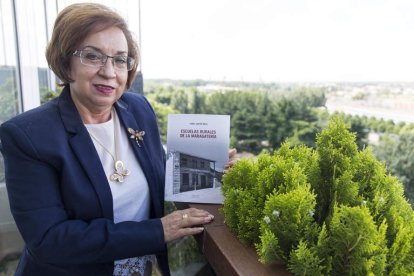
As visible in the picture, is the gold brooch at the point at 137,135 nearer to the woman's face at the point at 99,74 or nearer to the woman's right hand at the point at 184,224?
the woman's face at the point at 99,74

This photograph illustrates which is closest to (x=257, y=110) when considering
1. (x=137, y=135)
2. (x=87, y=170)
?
(x=137, y=135)

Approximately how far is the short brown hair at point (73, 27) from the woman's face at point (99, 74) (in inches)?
0.7

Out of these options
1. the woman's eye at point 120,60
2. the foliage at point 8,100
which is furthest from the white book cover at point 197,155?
the foliage at point 8,100

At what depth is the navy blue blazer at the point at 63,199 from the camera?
0.86 metres

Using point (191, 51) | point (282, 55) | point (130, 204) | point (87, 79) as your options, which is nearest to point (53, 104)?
point (87, 79)

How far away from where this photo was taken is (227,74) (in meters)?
21.4

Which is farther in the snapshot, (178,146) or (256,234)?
(178,146)

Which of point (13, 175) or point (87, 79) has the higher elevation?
point (87, 79)

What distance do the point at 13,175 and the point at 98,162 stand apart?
0.22 meters

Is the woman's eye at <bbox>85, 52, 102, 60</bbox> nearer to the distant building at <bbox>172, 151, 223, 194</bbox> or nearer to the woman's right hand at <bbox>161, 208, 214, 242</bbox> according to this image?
the distant building at <bbox>172, 151, 223, 194</bbox>

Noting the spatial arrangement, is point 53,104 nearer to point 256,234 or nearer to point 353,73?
point 256,234

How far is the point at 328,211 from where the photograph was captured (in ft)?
2.33

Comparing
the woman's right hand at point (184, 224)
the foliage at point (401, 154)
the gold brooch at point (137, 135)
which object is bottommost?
the foliage at point (401, 154)

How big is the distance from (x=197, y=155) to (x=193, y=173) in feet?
0.19
